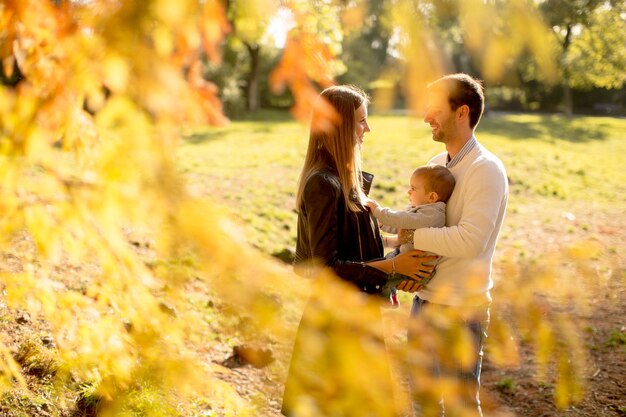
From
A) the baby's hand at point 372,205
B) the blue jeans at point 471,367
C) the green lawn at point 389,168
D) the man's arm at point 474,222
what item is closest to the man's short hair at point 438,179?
the man's arm at point 474,222

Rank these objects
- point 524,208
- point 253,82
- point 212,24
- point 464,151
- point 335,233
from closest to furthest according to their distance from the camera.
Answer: point 212,24 → point 335,233 → point 464,151 → point 524,208 → point 253,82

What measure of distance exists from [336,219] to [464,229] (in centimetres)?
56

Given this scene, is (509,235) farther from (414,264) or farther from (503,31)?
(503,31)

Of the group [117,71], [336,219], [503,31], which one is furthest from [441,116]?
[117,71]

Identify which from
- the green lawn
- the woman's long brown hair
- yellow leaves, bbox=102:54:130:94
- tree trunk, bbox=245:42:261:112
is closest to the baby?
the woman's long brown hair

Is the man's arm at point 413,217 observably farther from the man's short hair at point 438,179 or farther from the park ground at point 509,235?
Answer: the park ground at point 509,235

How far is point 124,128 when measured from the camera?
169 centimetres

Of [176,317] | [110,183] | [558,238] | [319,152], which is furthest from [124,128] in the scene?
[558,238]

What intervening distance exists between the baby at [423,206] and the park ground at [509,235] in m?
0.58

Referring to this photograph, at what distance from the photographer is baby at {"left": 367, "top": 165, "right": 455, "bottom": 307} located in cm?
254

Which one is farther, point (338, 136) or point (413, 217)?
point (338, 136)

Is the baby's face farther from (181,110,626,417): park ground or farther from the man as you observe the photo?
(181,110,626,417): park ground

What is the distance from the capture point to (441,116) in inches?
105

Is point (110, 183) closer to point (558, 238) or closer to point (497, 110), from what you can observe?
point (558, 238)
